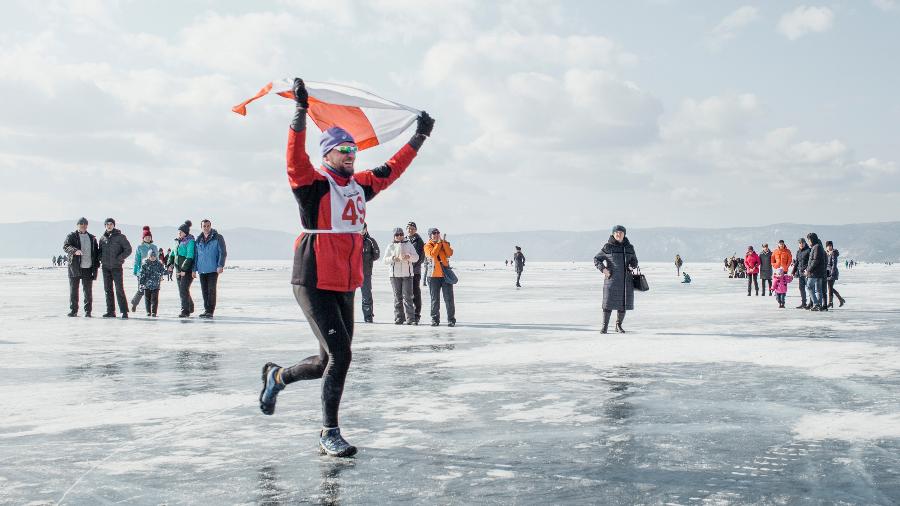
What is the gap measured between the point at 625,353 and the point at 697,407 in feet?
Result: 11.7

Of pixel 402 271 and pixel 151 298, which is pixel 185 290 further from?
pixel 402 271

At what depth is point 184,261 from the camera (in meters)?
14.6

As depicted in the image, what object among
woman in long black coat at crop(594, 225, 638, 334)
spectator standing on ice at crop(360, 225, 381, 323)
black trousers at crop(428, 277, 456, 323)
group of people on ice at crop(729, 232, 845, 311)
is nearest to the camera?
woman in long black coat at crop(594, 225, 638, 334)

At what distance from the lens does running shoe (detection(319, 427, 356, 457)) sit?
14.3ft

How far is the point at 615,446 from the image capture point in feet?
15.4

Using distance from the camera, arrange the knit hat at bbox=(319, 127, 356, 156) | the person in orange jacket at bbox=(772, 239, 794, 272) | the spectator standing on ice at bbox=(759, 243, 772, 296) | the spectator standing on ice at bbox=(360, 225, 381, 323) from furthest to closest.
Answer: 1. the spectator standing on ice at bbox=(759, 243, 772, 296)
2. the person in orange jacket at bbox=(772, 239, 794, 272)
3. the spectator standing on ice at bbox=(360, 225, 381, 323)
4. the knit hat at bbox=(319, 127, 356, 156)

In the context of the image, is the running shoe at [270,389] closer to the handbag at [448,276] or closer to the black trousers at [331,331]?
the black trousers at [331,331]

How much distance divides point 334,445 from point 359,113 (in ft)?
8.10

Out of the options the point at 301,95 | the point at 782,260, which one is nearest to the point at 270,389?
the point at 301,95

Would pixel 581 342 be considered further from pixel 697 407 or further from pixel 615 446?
pixel 615 446

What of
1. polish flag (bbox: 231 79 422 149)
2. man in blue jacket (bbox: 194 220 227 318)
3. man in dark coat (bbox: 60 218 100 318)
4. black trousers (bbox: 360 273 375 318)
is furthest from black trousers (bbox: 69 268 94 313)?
polish flag (bbox: 231 79 422 149)

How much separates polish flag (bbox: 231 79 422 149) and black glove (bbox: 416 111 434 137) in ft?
0.36

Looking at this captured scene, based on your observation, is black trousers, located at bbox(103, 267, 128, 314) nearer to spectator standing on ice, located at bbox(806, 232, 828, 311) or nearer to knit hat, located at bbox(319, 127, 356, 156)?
knit hat, located at bbox(319, 127, 356, 156)

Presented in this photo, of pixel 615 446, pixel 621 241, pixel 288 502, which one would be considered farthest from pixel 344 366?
pixel 621 241
